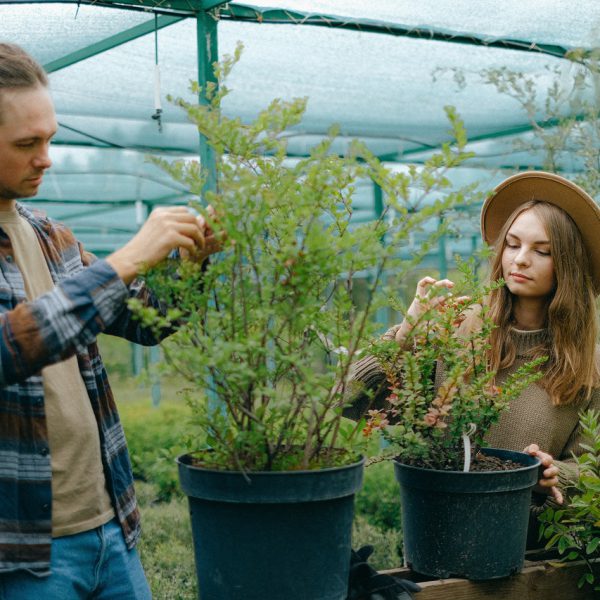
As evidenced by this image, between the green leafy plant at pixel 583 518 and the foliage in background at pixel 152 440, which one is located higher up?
the green leafy plant at pixel 583 518

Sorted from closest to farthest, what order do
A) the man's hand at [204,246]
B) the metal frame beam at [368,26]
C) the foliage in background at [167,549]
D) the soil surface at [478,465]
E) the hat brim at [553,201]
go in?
1. the man's hand at [204,246]
2. the soil surface at [478,465]
3. the hat brim at [553,201]
4. the metal frame beam at [368,26]
5. the foliage in background at [167,549]

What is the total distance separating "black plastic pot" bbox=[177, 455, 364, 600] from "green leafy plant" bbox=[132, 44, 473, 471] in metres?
0.06

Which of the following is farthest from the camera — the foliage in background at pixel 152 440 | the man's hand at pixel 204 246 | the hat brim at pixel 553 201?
the foliage in background at pixel 152 440

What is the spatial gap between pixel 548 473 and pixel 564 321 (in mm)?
466

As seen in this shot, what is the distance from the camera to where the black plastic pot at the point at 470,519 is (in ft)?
5.52

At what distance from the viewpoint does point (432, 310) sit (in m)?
1.58

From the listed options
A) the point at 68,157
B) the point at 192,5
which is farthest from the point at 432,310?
the point at 68,157

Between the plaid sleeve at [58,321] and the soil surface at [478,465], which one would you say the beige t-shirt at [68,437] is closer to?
the plaid sleeve at [58,321]

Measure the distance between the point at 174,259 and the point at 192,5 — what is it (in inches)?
81.1

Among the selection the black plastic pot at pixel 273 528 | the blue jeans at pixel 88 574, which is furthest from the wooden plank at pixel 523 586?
the blue jeans at pixel 88 574

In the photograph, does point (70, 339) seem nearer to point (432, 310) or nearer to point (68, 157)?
point (432, 310)

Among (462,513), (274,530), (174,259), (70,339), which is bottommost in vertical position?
(462,513)

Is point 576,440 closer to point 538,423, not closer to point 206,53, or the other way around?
point 538,423

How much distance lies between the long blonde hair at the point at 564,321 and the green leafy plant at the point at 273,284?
814mm
